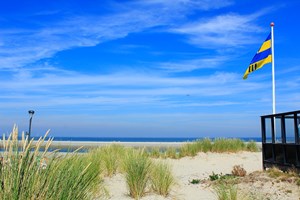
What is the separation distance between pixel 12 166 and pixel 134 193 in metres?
5.49

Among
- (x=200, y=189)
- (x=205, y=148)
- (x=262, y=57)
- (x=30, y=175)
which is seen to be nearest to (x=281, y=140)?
(x=200, y=189)

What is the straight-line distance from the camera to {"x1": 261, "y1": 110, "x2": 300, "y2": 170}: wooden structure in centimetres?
1109

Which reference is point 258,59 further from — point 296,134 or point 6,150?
point 6,150

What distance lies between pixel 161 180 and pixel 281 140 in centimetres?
470

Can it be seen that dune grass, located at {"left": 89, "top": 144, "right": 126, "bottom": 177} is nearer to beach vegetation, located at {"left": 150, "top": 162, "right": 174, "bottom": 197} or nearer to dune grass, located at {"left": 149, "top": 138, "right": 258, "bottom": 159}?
beach vegetation, located at {"left": 150, "top": 162, "right": 174, "bottom": 197}

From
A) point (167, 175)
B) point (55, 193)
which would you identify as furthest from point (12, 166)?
point (167, 175)

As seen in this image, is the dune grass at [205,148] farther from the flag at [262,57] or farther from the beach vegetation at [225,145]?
the flag at [262,57]

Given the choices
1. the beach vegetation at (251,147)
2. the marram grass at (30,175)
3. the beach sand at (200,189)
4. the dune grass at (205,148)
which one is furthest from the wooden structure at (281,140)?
the beach vegetation at (251,147)

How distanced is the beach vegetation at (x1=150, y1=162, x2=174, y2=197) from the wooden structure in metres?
3.81

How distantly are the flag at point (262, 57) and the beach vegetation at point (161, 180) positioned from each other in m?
7.76

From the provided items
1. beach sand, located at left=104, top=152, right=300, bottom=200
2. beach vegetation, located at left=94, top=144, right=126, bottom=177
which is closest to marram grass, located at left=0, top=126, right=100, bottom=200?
beach sand, located at left=104, top=152, right=300, bottom=200

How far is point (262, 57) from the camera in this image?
51.6ft

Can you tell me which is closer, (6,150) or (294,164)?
(6,150)

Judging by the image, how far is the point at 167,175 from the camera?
951cm
